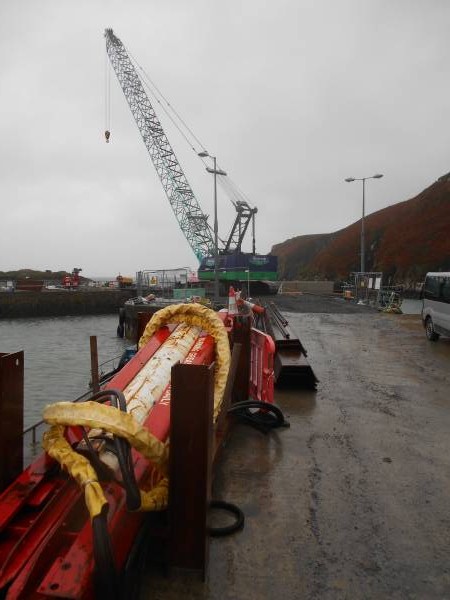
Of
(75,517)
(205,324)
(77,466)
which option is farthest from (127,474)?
(205,324)

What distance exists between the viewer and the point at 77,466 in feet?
8.72

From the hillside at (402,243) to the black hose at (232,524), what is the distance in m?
71.1

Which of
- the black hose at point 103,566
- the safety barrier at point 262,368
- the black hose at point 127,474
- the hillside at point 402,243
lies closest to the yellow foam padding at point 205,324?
the safety barrier at point 262,368

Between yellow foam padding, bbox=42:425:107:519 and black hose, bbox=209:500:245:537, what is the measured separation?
3.94 ft

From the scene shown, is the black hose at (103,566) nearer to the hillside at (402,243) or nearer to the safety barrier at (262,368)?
the safety barrier at (262,368)

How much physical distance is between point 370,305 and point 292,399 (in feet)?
72.6

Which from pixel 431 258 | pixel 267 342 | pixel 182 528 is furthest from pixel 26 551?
pixel 431 258

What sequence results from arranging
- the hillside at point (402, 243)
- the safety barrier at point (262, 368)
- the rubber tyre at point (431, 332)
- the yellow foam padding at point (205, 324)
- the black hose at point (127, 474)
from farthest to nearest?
1. the hillside at point (402, 243)
2. the rubber tyre at point (431, 332)
3. the safety barrier at point (262, 368)
4. the yellow foam padding at point (205, 324)
5. the black hose at point (127, 474)

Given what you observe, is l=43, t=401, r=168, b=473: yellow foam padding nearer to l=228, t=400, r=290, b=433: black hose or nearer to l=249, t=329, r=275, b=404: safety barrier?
l=228, t=400, r=290, b=433: black hose

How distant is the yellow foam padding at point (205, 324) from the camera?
14.6 ft

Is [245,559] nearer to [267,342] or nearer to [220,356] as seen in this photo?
[220,356]

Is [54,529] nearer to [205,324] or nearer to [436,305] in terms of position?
[205,324]

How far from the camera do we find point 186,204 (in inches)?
2347

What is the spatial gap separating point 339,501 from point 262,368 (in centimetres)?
232
